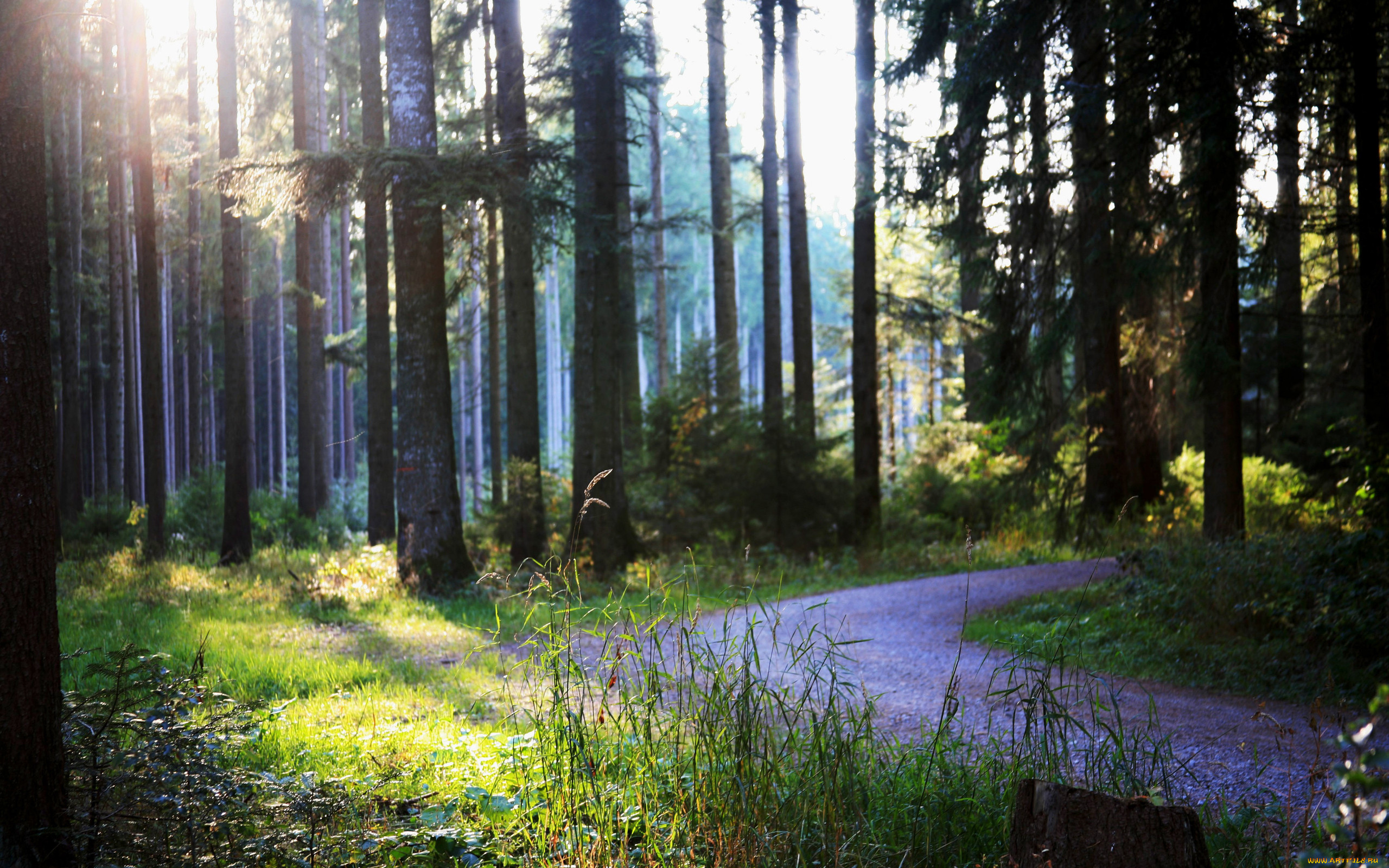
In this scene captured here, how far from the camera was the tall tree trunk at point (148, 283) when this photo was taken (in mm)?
13008

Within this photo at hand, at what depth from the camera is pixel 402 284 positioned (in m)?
10.8

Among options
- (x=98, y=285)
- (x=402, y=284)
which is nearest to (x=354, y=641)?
(x=402, y=284)

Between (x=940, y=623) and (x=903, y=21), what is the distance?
35.8 ft

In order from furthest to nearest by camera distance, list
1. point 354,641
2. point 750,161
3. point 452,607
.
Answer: point 750,161
point 452,607
point 354,641

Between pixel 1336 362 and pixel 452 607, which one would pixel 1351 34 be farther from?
pixel 452 607

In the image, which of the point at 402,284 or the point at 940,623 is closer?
the point at 940,623

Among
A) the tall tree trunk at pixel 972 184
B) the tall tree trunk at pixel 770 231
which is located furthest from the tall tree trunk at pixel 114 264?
the tall tree trunk at pixel 972 184

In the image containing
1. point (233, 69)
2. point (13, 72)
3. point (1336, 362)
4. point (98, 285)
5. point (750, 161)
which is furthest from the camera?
point (98, 285)

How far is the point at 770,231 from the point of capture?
1739 cm

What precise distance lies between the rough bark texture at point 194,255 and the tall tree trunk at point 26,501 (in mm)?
10692

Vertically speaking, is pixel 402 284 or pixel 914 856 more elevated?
pixel 402 284

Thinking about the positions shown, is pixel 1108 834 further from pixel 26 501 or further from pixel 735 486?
pixel 735 486

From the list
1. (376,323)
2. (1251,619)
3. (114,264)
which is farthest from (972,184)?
(114,264)

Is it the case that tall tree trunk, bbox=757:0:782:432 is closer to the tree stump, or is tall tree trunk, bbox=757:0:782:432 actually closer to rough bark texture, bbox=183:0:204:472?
rough bark texture, bbox=183:0:204:472
